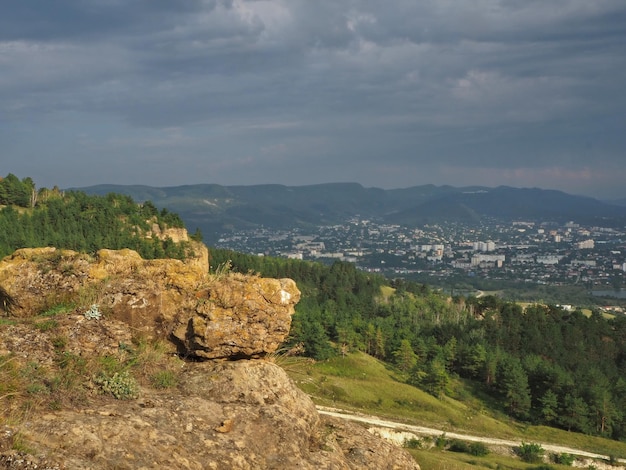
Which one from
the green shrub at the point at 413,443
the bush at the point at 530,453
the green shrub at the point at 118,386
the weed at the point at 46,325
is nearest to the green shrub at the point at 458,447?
the green shrub at the point at 413,443

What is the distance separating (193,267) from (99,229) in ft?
347

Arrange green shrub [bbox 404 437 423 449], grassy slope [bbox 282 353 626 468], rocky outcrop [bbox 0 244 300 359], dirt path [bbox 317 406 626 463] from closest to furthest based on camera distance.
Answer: rocky outcrop [bbox 0 244 300 359], green shrub [bbox 404 437 423 449], dirt path [bbox 317 406 626 463], grassy slope [bbox 282 353 626 468]

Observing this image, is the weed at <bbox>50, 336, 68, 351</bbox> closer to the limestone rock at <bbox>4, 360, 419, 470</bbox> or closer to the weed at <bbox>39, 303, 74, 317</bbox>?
the weed at <bbox>39, 303, 74, 317</bbox>

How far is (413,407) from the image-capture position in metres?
57.1

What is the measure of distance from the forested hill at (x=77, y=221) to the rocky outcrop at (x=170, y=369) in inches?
3362

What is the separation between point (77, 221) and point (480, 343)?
289 ft

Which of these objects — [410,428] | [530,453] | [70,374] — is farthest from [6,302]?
[530,453]

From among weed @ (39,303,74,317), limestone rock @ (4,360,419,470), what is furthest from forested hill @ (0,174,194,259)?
limestone rock @ (4,360,419,470)

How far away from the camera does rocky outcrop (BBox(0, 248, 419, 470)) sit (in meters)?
7.93

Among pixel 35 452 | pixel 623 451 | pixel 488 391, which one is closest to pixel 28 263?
pixel 35 452

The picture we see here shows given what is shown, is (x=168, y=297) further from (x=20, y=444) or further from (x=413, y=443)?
(x=413, y=443)

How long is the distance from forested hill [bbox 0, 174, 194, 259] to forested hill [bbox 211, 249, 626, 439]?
1990 cm

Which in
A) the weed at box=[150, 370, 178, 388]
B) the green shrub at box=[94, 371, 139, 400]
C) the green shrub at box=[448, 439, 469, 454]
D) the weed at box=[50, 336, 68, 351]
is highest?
the weed at box=[50, 336, 68, 351]

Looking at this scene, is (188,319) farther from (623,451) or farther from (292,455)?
(623,451)
